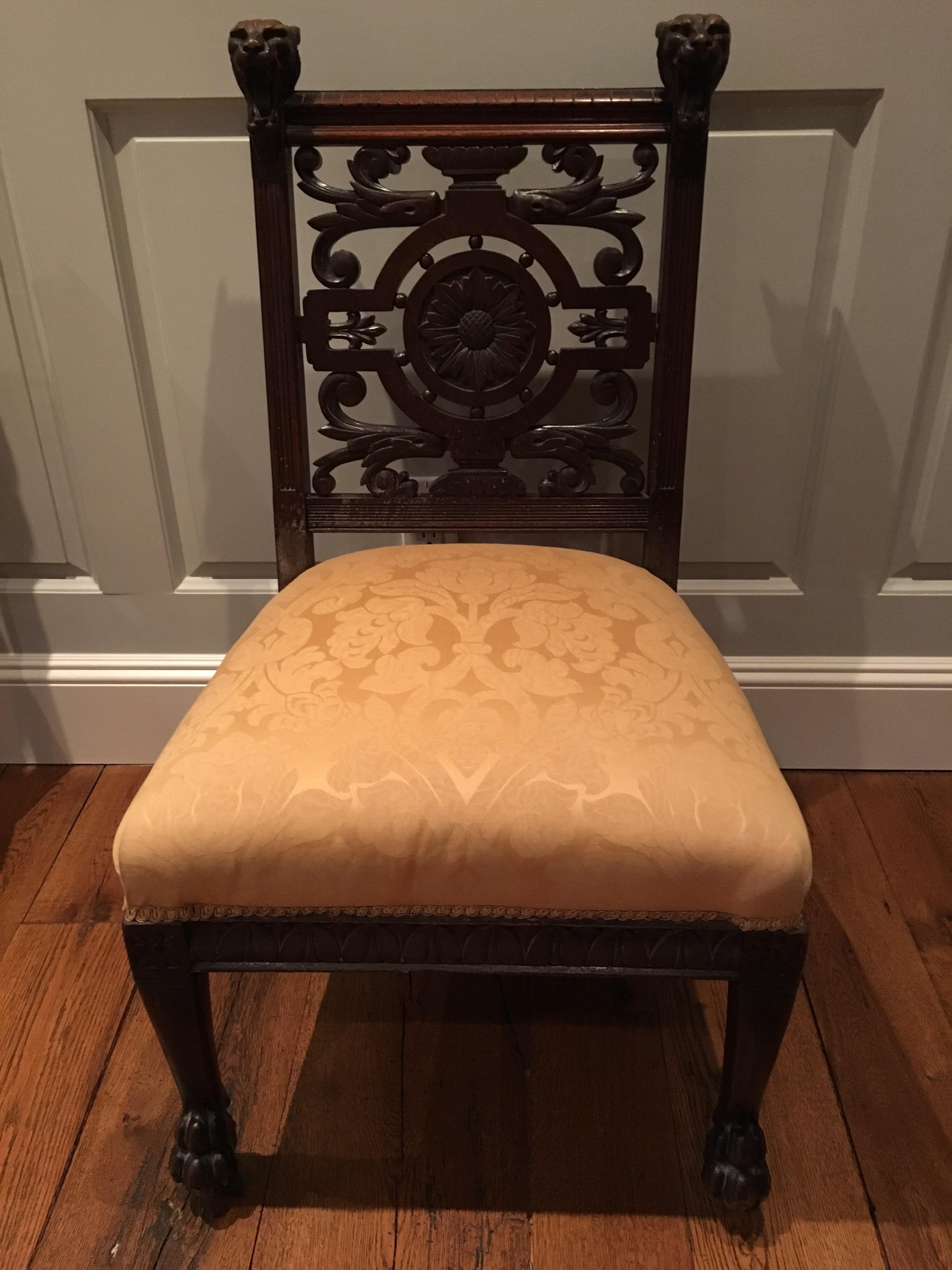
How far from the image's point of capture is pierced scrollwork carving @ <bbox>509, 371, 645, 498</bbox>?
3.61 feet

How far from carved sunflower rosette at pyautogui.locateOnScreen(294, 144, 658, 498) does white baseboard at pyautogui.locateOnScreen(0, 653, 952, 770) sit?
551 millimetres

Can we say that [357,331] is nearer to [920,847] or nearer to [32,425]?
[32,425]

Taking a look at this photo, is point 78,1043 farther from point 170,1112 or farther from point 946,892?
point 946,892

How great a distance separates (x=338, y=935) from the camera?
0.83 meters

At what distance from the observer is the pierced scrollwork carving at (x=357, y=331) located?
107 centimetres

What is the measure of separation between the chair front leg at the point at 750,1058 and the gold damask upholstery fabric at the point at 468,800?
5 cm

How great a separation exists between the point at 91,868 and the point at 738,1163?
3.12 feet

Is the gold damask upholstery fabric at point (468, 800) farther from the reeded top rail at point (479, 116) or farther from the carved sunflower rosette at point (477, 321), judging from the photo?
the reeded top rail at point (479, 116)

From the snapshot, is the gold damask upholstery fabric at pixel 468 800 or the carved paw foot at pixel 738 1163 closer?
the gold damask upholstery fabric at pixel 468 800

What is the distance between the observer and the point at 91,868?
1407 mm

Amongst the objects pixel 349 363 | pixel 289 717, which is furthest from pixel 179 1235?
pixel 349 363

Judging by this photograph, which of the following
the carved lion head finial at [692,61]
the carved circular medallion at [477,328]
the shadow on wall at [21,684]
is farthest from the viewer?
the shadow on wall at [21,684]

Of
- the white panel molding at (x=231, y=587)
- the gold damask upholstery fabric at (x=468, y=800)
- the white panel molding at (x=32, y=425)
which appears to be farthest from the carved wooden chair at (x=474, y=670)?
the white panel molding at (x=32, y=425)

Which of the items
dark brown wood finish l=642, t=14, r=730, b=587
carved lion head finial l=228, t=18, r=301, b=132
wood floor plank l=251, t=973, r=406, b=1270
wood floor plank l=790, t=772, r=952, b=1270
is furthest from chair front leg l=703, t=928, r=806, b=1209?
carved lion head finial l=228, t=18, r=301, b=132
